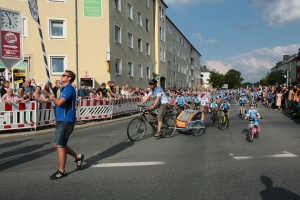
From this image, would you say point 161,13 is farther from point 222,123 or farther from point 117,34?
point 222,123

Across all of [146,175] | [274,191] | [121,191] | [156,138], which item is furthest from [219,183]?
[156,138]

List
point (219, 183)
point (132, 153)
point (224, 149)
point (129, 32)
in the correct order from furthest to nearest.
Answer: point (129, 32) → point (224, 149) → point (132, 153) → point (219, 183)

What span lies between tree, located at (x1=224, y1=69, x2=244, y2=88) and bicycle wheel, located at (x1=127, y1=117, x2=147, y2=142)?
140255 millimetres

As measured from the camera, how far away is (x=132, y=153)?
671 centimetres

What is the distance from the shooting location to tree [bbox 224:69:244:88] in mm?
143000

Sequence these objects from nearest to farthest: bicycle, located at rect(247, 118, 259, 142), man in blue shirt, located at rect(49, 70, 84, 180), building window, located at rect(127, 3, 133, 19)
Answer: man in blue shirt, located at rect(49, 70, 84, 180), bicycle, located at rect(247, 118, 259, 142), building window, located at rect(127, 3, 133, 19)

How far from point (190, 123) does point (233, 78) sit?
468 feet

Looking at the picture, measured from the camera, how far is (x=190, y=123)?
371 inches

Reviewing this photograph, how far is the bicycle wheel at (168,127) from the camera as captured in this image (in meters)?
9.11

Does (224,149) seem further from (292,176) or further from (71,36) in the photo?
(71,36)

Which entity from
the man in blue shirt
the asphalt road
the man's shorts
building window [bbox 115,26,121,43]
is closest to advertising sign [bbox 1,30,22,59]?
the asphalt road

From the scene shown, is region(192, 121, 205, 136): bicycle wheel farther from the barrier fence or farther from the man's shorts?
the barrier fence

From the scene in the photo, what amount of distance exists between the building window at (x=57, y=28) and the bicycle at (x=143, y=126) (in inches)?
612

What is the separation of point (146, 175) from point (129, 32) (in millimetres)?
23117
